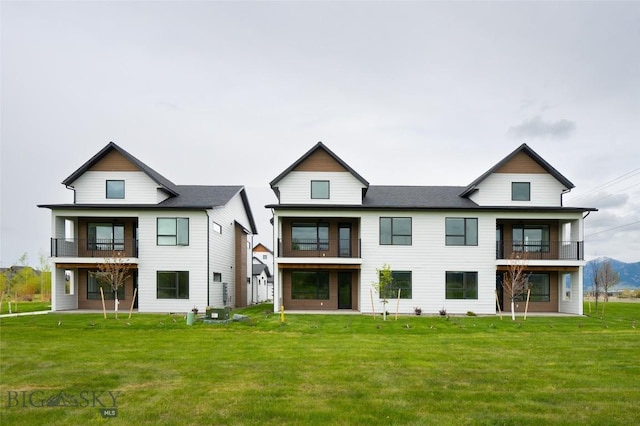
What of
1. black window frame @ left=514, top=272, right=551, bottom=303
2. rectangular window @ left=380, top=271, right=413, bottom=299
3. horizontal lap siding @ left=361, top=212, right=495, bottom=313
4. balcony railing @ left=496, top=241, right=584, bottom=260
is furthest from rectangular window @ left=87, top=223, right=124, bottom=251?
black window frame @ left=514, top=272, right=551, bottom=303

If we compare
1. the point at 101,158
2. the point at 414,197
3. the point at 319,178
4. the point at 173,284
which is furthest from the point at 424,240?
the point at 101,158

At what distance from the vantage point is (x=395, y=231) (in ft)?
83.6

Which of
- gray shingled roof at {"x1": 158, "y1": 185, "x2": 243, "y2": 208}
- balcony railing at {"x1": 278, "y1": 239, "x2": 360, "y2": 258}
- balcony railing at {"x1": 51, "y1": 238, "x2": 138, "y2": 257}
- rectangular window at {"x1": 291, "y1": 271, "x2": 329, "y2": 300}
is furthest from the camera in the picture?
balcony railing at {"x1": 278, "y1": 239, "x2": 360, "y2": 258}

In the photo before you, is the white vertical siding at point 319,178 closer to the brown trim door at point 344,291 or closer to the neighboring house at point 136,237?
the neighboring house at point 136,237

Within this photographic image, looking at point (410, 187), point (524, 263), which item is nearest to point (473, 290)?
point (524, 263)

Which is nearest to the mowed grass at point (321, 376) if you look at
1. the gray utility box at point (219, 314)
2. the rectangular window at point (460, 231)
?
the gray utility box at point (219, 314)

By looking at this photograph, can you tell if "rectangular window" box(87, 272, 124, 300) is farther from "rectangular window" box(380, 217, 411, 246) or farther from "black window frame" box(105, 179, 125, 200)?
"rectangular window" box(380, 217, 411, 246)

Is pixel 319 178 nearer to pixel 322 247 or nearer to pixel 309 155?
pixel 309 155

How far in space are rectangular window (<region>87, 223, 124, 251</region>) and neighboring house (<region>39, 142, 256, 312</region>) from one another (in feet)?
0.18

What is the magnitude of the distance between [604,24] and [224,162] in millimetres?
26309

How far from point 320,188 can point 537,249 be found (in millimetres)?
13481

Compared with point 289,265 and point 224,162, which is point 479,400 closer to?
point 289,265

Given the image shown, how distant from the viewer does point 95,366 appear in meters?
10.8

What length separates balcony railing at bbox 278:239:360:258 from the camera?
26828 millimetres
